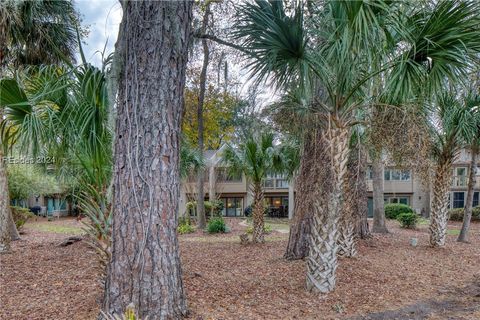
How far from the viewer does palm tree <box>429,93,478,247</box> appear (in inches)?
331

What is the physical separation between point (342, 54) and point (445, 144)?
663 centimetres

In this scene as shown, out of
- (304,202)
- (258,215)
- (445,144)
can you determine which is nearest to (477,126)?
(445,144)

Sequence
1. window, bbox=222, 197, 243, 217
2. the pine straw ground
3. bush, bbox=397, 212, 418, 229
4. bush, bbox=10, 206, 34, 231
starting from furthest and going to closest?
window, bbox=222, 197, 243, 217 → bush, bbox=397, 212, 418, 229 → bush, bbox=10, 206, 34, 231 → the pine straw ground

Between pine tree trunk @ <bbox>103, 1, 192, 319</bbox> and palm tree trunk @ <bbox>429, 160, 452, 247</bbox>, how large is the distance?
798 cm

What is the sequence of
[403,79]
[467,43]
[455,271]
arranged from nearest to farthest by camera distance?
[467,43] < [403,79] < [455,271]

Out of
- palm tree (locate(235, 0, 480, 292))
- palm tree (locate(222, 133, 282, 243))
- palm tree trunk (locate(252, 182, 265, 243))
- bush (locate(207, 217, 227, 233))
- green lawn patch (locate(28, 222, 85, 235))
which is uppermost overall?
palm tree (locate(235, 0, 480, 292))

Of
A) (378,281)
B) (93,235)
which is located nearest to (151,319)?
(93,235)

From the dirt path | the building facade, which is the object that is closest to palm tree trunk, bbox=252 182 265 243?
the dirt path

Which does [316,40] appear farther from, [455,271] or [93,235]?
[455,271]

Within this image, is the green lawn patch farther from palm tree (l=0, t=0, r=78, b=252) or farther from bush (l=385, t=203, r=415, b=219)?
bush (l=385, t=203, r=415, b=219)

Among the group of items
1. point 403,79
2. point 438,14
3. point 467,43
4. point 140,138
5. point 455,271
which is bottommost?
point 455,271

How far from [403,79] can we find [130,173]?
3678mm

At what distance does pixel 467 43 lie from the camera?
4.21m

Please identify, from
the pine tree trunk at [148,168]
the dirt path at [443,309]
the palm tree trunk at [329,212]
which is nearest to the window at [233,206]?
the dirt path at [443,309]
